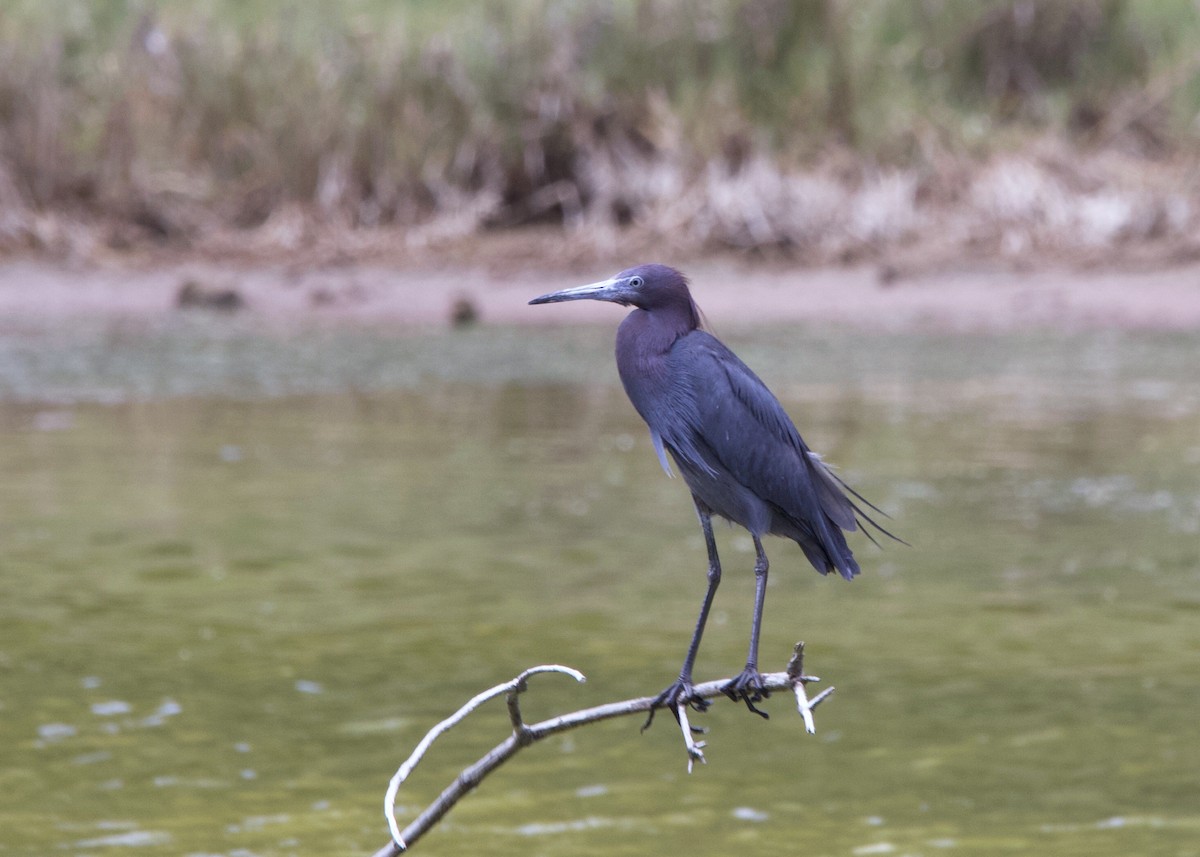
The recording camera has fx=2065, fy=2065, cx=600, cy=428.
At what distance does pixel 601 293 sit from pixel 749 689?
0.71 metres

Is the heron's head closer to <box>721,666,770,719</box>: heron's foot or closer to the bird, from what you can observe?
the bird

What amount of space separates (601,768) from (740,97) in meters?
10.1

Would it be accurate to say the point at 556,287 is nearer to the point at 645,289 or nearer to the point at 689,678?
the point at 689,678

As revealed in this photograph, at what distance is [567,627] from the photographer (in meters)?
5.88

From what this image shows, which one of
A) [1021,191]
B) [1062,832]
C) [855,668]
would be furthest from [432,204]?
[1062,832]

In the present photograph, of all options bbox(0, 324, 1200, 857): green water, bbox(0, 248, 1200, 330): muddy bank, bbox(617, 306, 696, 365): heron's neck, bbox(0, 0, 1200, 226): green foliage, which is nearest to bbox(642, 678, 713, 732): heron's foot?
bbox(617, 306, 696, 365): heron's neck

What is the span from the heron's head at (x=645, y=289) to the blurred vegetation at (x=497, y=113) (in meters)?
10.7

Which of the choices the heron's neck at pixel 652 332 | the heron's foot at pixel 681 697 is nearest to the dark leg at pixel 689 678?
the heron's foot at pixel 681 697

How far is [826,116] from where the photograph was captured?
1436 centimetres

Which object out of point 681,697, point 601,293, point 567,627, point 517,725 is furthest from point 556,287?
point 517,725

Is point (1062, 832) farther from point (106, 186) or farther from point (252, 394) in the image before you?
point (106, 186)

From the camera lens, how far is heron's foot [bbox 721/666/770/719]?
3297mm

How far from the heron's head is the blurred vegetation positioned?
35.2 feet

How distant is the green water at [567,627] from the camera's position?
4551 mm
